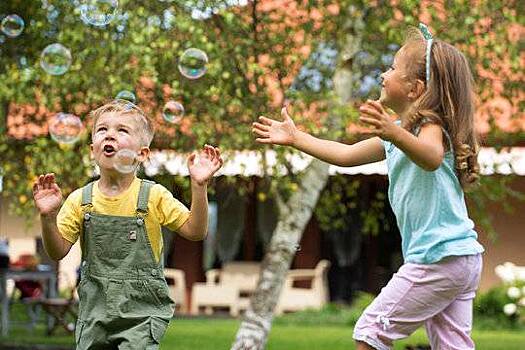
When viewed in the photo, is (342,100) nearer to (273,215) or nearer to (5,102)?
(5,102)

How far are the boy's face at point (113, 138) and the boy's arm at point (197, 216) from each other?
33cm

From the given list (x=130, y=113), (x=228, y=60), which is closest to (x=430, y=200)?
(x=130, y=113)

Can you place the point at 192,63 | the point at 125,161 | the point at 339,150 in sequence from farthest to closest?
the point at 192,63
the point at 339,150
the point at 125,161

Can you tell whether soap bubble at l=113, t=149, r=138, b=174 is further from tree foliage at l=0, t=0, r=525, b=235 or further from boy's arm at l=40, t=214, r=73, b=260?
tree foliage at l=0, t=0, r=525, b=235

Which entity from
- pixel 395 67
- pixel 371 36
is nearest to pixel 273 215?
pixel 371 36

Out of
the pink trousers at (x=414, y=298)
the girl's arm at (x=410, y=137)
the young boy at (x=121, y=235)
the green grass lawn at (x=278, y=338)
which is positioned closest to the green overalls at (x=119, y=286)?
the young boy at (x=121, y=235)

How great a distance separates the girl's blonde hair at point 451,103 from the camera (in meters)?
5.26

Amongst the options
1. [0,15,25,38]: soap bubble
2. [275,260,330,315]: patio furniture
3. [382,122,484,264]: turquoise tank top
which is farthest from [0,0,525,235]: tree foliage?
[275,260,330,315]: patio furniture

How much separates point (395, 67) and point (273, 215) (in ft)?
61.2

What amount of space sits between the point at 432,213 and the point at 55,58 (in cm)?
447

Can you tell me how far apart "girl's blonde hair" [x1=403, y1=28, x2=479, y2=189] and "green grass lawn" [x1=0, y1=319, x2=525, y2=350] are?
9096mm

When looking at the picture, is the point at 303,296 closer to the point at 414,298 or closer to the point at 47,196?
the point at 414,298

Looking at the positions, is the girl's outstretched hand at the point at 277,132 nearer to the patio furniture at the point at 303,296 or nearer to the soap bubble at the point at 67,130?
the soap bubble at the point at 67,130

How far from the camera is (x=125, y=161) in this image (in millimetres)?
5387
